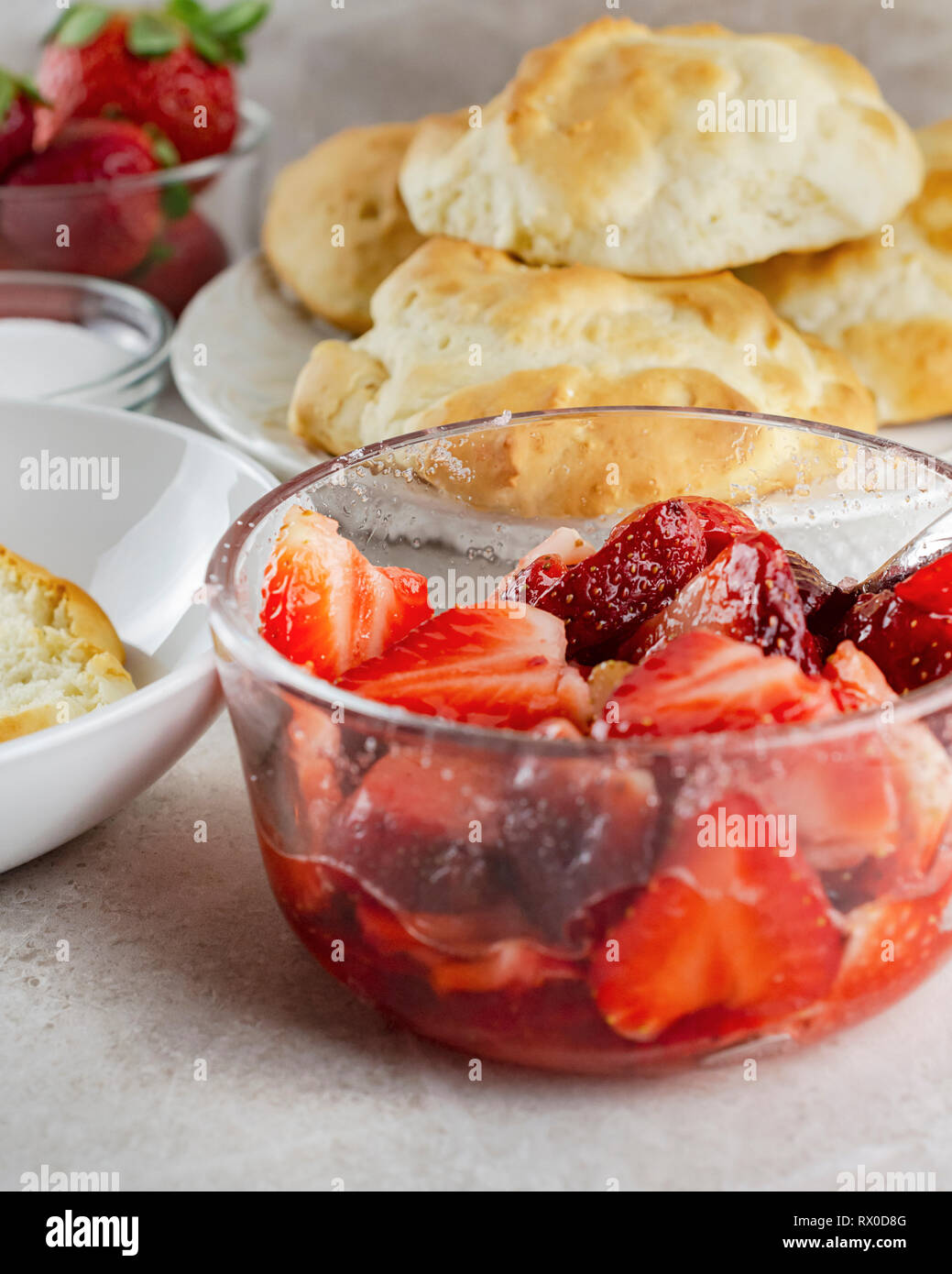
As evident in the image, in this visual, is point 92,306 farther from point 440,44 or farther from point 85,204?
point 440,44

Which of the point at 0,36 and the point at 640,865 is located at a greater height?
the point at 640,865

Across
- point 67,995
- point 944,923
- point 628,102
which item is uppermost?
point 628,102

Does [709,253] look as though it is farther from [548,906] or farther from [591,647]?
[548,906]

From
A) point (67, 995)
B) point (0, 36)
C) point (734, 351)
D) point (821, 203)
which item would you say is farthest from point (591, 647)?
point (0, 36)

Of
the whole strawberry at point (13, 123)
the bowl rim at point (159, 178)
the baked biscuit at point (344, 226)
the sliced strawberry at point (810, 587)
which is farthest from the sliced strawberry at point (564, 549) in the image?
the whole strawberry at point (13, 123)

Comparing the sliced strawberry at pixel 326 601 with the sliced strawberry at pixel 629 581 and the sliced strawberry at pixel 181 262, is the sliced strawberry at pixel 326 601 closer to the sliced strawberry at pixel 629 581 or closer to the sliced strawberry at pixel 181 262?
the sliced strawberry at pixel 629 581

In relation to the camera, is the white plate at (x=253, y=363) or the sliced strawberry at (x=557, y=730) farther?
the white plate at (x=253, y=363)
